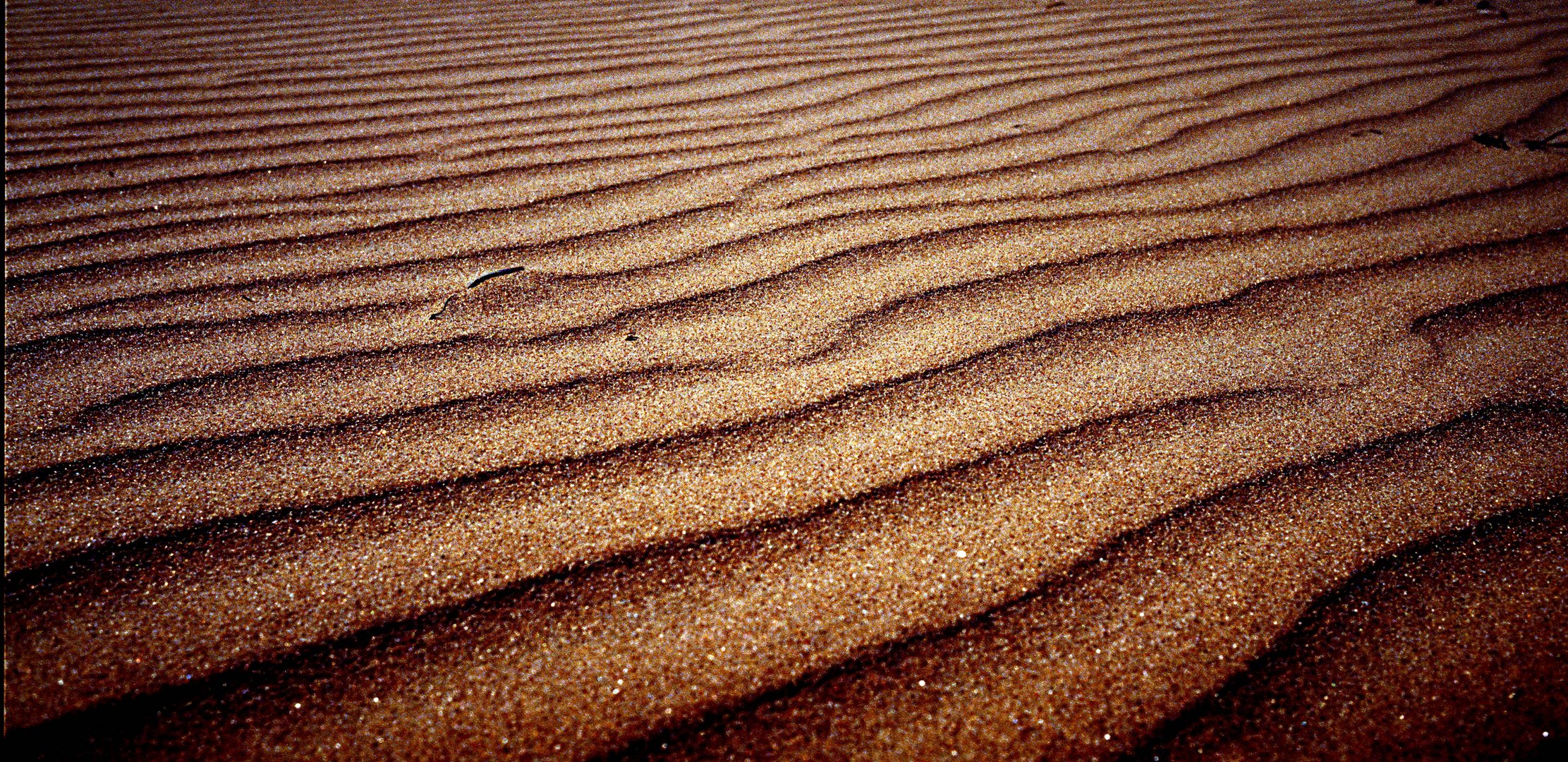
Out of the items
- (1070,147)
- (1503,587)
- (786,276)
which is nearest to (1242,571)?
(1503,587)

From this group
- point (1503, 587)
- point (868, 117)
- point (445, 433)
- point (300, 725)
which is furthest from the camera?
point (868, 117)

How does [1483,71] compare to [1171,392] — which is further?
[1483,71]

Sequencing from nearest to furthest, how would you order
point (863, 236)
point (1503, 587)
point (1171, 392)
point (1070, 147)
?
point (1503, 587) → point (1171, 392) → point (863, 236) → point (1070, 147)

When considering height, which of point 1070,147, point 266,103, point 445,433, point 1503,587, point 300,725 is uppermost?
point 266,103

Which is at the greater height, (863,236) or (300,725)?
(863,236)

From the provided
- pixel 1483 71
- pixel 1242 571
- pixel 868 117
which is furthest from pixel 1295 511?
pixel 1483 71

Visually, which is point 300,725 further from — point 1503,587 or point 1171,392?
point 1503,587

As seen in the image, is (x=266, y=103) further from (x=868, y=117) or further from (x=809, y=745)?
(x=809, y=745)
